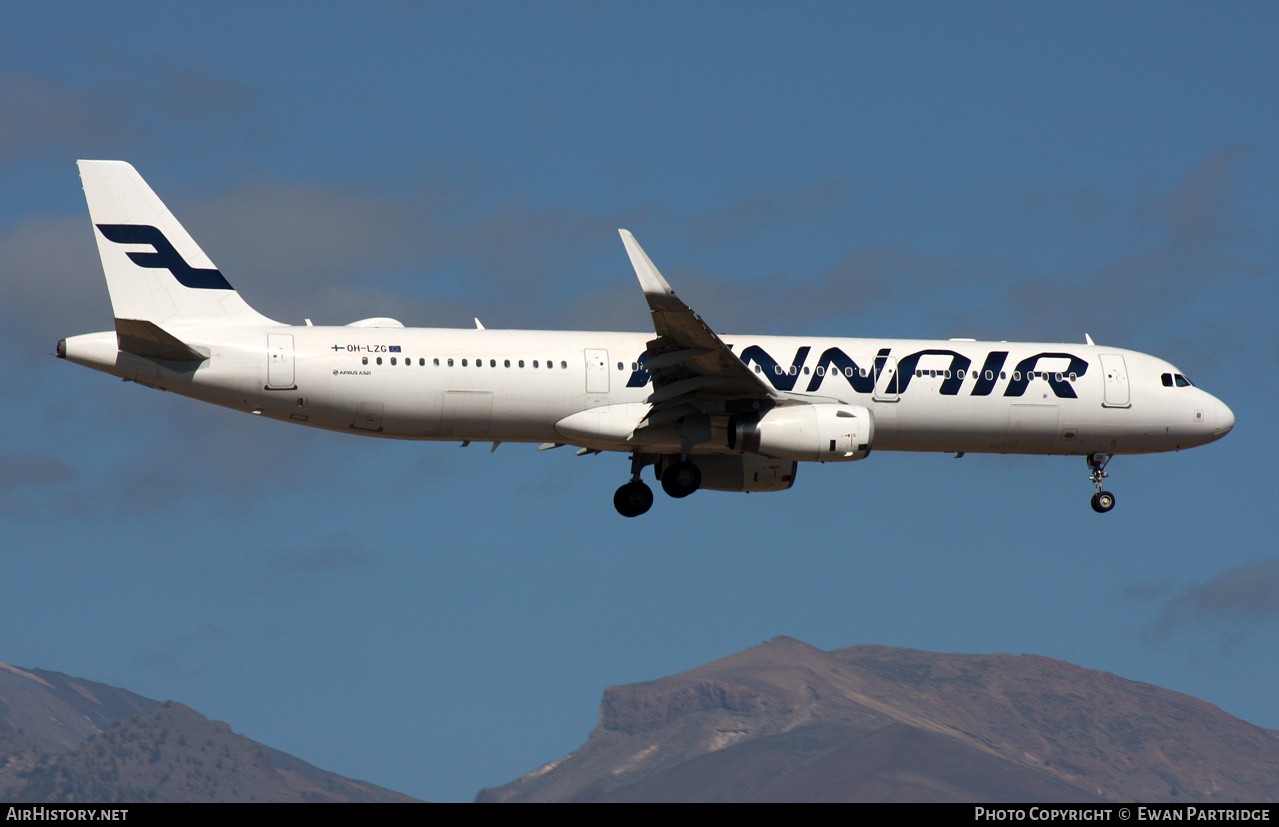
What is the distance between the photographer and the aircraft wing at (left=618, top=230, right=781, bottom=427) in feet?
107

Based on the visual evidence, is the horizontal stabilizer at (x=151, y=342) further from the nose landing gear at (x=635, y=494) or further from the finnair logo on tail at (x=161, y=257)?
the nose landing gear at (x=635, y=494)

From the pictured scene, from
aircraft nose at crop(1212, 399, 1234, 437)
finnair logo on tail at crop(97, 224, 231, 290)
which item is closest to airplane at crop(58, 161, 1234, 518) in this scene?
finnair logo on tail at crop(97, 224, 231, 290)

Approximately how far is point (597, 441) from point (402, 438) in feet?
14.1

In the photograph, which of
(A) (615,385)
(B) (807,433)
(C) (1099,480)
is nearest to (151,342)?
(A) (615,385)

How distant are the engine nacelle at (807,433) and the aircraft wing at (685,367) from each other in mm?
623

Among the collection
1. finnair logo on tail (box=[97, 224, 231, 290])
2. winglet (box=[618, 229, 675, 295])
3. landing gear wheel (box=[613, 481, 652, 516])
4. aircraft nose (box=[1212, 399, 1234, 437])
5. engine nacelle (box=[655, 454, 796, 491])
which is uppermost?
finnair logo on tail (box=[97, 224, 231, 290])

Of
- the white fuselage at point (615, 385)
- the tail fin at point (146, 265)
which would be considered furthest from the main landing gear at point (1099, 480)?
the tail fin at point (146, 265)

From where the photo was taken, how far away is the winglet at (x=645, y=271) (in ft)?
106

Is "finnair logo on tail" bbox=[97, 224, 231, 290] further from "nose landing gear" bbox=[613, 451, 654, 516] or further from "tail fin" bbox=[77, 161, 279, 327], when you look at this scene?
"nose landing gear" bbox=[613, 451, 654, 516]

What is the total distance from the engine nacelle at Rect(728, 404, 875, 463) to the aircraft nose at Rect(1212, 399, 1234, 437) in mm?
10516

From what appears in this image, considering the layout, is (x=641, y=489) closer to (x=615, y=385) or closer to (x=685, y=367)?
(x=615, y=385)

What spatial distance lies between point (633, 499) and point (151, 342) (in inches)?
463
